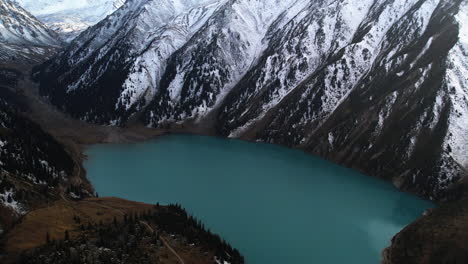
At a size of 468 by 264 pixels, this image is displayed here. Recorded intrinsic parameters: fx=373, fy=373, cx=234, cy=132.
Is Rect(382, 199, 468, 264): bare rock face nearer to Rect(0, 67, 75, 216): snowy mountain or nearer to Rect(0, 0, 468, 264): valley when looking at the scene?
Rect(0, 0, 468, 264): valley

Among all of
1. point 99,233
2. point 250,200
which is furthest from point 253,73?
point 99,233

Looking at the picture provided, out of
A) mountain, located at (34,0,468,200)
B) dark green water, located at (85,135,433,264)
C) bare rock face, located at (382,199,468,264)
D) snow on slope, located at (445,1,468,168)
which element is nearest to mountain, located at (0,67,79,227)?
dark green water, located at (85,135,433,264)

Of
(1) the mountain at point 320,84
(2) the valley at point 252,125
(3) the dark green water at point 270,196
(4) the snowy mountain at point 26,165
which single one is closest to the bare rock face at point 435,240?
(2) the valley at point 252,125

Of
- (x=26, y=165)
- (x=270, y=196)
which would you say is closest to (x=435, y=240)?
(x=270, y=196)

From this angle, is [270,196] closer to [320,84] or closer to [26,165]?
[26,165]

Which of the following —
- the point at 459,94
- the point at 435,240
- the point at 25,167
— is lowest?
the point at 25,167

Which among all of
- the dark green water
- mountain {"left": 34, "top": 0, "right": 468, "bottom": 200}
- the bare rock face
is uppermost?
mountain {"left": 34, "top": 0, "right": 468, "bottom": 200}
